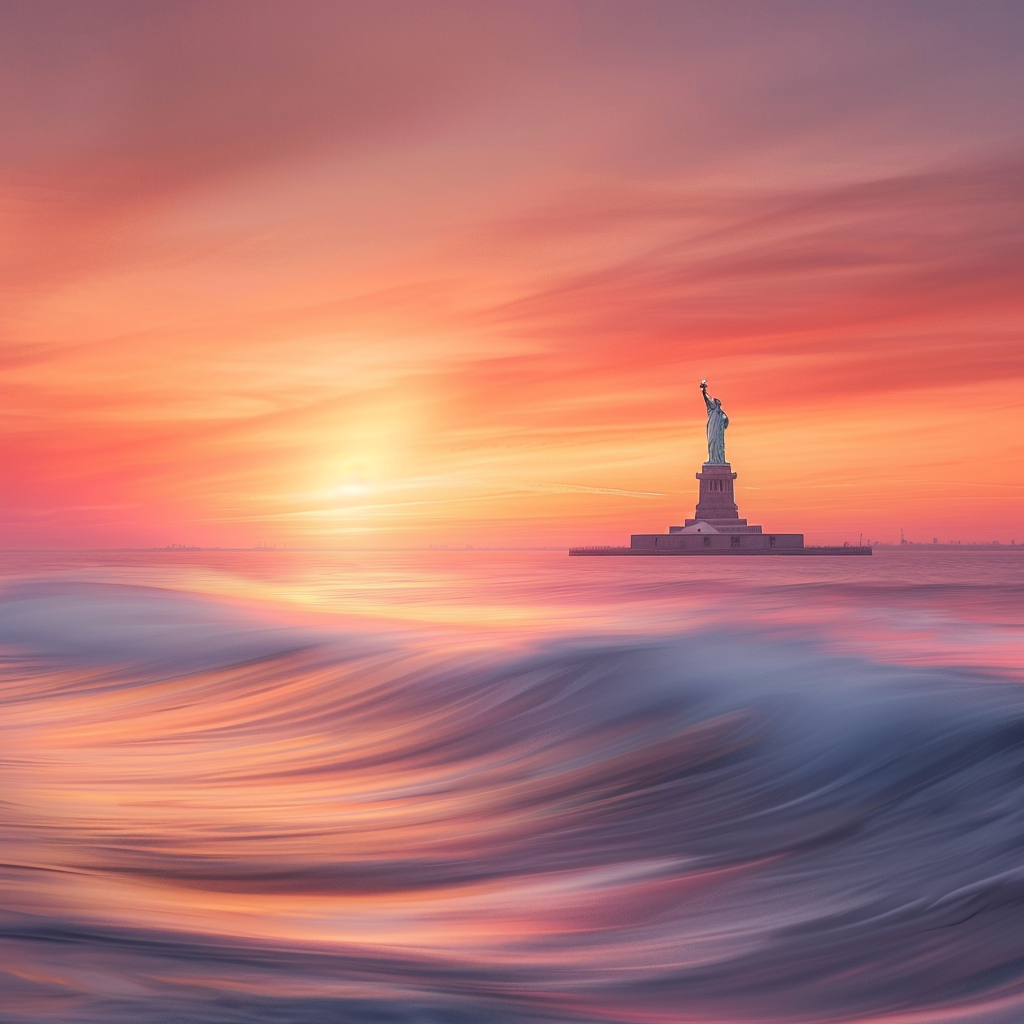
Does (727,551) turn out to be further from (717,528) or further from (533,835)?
(533,835)

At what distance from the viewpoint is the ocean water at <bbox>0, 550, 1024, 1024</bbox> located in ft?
17.8

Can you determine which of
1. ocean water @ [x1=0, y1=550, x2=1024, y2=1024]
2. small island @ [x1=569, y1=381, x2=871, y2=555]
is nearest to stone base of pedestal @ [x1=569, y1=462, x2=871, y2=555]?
small island @ [x1=569, y1=381, x2=871, y2=555]

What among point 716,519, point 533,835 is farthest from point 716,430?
point 533,835

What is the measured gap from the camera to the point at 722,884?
7805 millimetres

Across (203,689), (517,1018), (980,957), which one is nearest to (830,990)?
(980,957)

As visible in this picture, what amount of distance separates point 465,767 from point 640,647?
22.5 feet

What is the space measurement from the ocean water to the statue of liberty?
2833 inches

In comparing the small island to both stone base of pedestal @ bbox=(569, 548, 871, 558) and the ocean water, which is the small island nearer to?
stone base of pedestal @ bbox=(569, 548, 871, 558)

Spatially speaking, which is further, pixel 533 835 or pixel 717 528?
pixel 717 528

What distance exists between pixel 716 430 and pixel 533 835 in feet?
280

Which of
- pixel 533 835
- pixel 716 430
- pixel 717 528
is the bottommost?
pixel 533 835

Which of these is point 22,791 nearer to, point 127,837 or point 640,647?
point 127,837

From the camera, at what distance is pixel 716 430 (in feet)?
305

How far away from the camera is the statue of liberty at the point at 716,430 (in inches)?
3642
